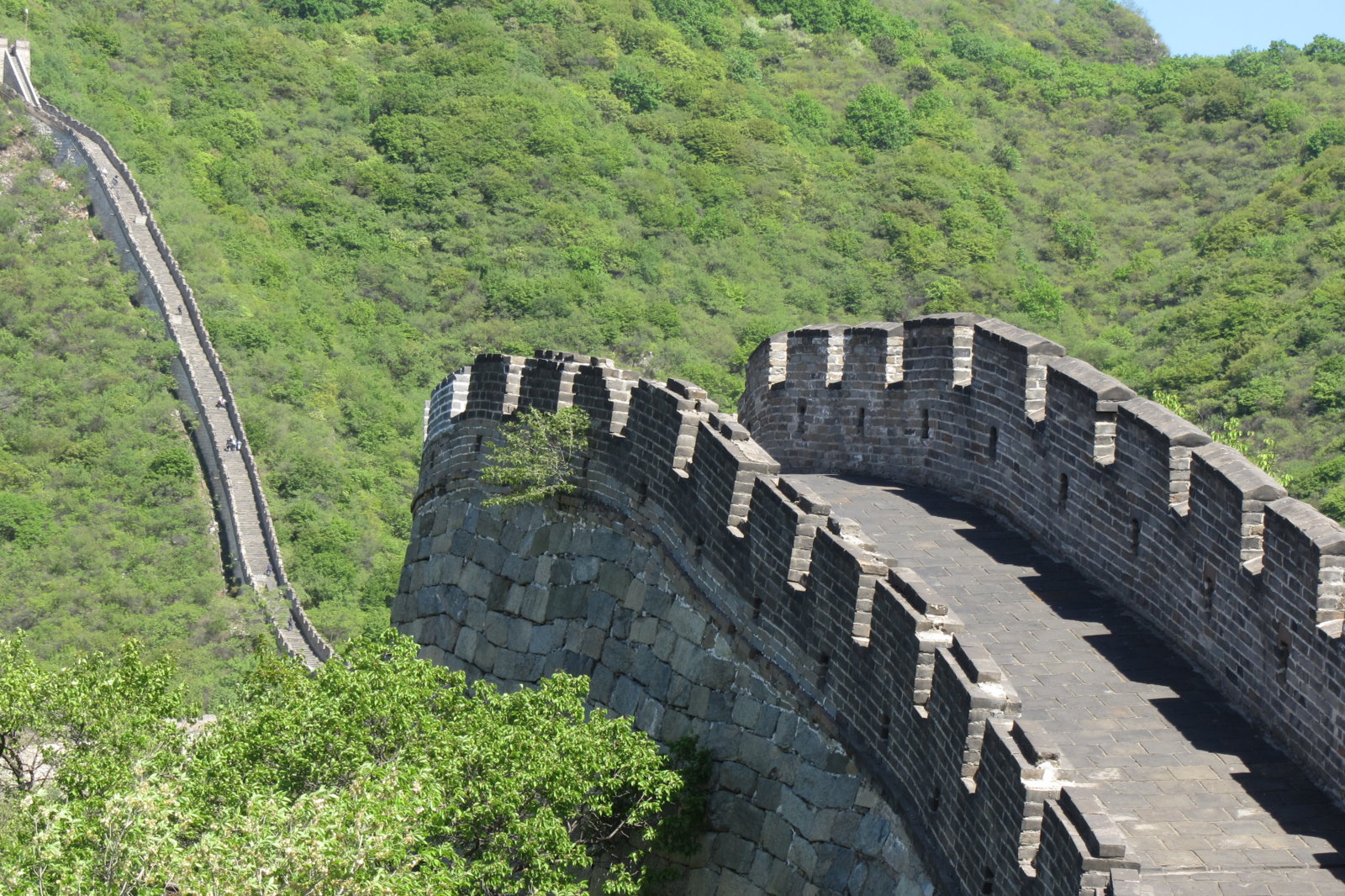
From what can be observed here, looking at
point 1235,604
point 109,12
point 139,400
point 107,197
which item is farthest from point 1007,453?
point 109,12

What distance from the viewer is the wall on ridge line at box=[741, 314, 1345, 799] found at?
9703 mm

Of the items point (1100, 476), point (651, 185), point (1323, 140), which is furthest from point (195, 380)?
point (1100, 476)

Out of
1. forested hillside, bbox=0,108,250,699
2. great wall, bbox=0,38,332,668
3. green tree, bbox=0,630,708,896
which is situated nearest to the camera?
green tree, bbox=0,630,708,896

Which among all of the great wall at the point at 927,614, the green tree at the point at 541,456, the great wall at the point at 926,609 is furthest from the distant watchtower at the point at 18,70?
the green tree at the point at 541,456

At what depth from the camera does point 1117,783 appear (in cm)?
924

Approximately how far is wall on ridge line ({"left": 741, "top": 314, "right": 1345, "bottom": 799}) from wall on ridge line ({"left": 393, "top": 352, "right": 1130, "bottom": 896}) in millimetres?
1478

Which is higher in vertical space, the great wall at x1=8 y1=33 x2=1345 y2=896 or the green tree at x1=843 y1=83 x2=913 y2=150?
the green tree at x1=843 y1=83 x2=913 y2=150

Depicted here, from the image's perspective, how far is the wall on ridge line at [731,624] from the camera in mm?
9109

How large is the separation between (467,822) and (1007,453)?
5.19m

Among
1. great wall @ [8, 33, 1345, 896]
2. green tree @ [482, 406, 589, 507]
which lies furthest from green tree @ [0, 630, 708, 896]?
green tree @ [482, 406, 589, 507]

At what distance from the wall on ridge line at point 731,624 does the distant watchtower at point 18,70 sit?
80172 millimetres

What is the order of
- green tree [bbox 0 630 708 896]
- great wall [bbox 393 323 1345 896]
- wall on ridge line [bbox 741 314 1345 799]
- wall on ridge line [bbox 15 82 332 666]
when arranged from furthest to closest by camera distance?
wall on ridge line [bbox 15 82 332 666] → wall on ridge line [bbox 741 314 1345 799] → great wall [bbox 393 323 1345 896] → green tree [bbox 0 630 708 896]

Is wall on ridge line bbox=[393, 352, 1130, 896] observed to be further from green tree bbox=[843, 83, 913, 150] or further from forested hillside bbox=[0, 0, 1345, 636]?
green tree bbox=[843, 83, 913, 150]

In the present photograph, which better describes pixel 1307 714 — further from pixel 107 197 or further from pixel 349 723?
pixel 107 197
